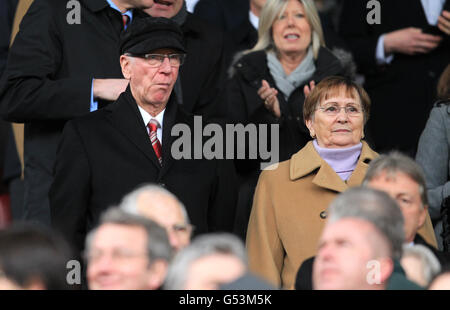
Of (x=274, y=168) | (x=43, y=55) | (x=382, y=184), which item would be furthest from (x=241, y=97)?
(x=382, y=184)

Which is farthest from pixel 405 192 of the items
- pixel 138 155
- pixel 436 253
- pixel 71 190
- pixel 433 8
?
pixel 433 8

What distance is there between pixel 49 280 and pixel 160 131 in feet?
6.15

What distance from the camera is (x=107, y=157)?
17.4 feet

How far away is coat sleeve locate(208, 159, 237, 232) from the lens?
5523mm

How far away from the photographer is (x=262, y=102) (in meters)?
6.57

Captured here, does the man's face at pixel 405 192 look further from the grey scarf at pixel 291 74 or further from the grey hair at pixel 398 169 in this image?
the grey scarf at pixel 291 74

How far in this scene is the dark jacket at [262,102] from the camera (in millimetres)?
6516

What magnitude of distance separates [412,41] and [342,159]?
1.98m

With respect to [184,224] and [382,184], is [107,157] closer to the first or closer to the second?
[184,224]

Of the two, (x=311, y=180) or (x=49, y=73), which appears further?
(x=49, y=73)

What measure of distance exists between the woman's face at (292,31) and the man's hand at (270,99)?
44cm

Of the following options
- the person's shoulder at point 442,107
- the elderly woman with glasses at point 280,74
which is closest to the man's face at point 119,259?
the elderly woman with glasses at point 280,74

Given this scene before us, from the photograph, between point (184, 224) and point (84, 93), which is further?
point (84, 93)

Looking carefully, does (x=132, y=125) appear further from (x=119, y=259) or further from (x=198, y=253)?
(x=198, y=253)
